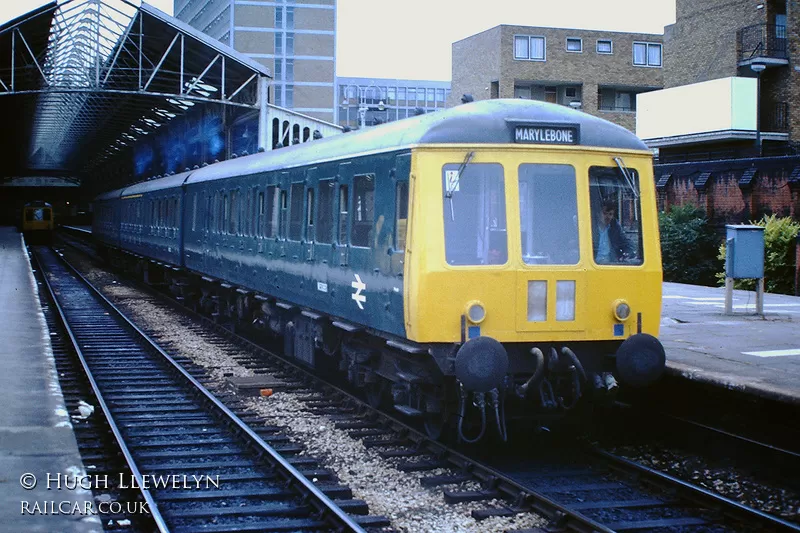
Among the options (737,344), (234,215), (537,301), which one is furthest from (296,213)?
(737,344)

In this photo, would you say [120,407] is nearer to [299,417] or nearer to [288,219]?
[299,417]

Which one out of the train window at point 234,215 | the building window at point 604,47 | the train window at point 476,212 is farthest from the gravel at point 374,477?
the building window at point 604,47

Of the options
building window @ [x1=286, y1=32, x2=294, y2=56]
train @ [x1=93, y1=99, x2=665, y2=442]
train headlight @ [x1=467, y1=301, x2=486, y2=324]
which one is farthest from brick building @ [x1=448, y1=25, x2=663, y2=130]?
train headlight @ [x1=467, y1=301, x2=486, y2=324]

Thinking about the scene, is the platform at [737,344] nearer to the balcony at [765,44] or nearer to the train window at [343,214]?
the train window at [343,214]

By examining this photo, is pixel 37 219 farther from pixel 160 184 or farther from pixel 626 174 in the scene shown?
pixel 626 174

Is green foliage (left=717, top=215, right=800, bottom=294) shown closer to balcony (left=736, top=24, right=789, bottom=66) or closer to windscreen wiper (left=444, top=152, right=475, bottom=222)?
balcony (left=736, top=24, right=789, bottom=66)

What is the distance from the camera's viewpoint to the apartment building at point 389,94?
10544 centimetres

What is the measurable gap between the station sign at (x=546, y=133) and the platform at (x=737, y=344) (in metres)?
2.73

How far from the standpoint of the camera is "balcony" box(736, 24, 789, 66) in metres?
36.7

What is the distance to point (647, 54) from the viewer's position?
177 ft

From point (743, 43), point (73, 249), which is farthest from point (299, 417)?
point (73, 249)

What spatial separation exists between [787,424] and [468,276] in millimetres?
3103

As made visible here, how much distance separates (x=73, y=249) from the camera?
53562 millimetres

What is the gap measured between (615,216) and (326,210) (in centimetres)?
344
